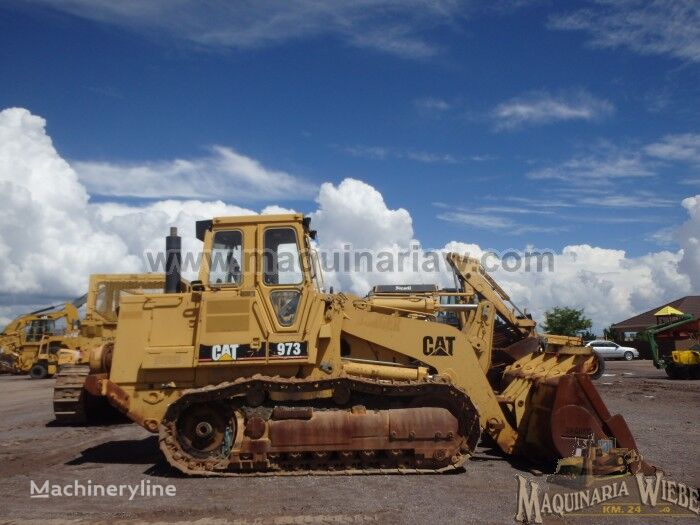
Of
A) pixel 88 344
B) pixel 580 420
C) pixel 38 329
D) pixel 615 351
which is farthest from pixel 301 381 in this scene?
pixel 615 351

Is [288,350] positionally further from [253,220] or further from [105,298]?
[105,298]

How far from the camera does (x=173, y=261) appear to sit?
32.0 ft

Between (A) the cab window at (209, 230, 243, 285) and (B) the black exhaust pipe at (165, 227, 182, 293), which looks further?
(B) the black exhaust pipe at (165, 227, 182, 293)

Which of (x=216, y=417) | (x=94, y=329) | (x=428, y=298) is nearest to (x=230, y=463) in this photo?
(x=216, y=417)

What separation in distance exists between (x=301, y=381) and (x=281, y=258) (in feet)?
6.20

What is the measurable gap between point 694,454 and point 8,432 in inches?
534

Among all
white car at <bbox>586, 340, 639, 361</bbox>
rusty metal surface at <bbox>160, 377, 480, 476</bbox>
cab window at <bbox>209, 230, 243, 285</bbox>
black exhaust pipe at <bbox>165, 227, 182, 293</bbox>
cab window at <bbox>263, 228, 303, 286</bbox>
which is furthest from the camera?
white car at <bbox>586, 340, 639, 361</bbox>

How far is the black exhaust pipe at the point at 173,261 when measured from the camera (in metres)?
9.66

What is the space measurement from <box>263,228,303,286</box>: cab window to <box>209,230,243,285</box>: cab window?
41 centimetres

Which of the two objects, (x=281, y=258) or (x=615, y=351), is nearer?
(x=281, y=258)

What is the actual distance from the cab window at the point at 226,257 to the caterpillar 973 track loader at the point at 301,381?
0.02 metres

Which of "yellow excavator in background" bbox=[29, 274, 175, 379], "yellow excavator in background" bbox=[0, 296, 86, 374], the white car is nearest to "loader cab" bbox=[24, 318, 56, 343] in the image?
"yellow excavator in background" bbox=[0, 296, 86, 374]

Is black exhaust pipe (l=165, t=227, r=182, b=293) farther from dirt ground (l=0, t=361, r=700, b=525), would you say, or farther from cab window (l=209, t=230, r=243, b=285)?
dirt ground (l=0, t=361, r=700, b=525)

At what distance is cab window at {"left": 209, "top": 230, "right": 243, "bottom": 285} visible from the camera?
9.23m
